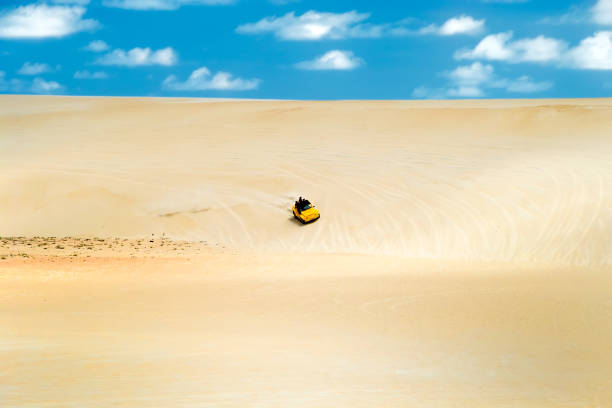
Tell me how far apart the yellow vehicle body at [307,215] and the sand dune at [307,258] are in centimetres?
33

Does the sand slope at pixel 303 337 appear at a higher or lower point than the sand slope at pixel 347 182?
lower

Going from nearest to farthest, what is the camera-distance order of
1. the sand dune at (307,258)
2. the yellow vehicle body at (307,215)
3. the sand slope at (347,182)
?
1. the sand dune at (307,258)
2. the sand slope at (347,182)
3. the yellow vehicle body at (307,215)

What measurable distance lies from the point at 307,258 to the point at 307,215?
3771 mm

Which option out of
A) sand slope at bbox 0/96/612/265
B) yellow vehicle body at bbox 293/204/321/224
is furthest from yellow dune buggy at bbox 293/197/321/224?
sand slope at bbox 0/96/612/265

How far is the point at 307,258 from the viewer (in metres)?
19.7

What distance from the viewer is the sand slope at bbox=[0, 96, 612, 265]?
21625 mm

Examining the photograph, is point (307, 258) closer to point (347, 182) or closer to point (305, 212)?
point (305, 212)

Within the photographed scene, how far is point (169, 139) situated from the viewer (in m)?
33.2

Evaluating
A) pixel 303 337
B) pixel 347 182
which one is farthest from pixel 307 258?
pixel 303 337

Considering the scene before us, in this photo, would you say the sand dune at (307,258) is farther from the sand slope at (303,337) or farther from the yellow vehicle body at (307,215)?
the yellow vehicle body at (307,215)

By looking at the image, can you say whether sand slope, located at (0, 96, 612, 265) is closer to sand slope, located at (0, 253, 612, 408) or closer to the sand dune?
the sand dune

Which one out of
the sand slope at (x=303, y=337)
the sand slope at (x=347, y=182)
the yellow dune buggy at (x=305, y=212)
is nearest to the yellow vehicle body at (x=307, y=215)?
the yellow dune buggy at (x=305, y=212)

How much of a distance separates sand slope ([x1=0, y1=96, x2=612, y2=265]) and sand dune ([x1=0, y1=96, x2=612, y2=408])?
4.2 inches

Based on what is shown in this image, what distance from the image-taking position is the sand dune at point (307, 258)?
7.79 meters
